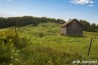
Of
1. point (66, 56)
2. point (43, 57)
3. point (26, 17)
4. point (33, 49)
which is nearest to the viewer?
point (43, 57)

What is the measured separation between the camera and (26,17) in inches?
4734

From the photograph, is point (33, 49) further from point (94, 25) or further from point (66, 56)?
point (94, 25)

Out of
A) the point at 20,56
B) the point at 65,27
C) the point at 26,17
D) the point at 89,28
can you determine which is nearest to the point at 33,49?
the point at 20,56

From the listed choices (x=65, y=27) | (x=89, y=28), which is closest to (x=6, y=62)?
(x=65, y=27)

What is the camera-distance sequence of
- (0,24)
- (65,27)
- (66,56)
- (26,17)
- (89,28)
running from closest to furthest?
(66,56) < (65,27) < (89,28) < (0,24) < (26,17)

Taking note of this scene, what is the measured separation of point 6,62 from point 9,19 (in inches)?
3802

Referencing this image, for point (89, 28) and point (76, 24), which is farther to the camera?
point (89, 28)

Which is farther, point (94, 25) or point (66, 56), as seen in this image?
point (94, 25)

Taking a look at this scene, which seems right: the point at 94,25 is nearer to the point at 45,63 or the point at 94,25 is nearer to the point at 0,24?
the point at 0,24

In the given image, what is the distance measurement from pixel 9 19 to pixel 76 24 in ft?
178

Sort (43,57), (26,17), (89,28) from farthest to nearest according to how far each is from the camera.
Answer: (26,17)
(89,28)
(43,57)

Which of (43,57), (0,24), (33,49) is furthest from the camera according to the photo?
(0,24)

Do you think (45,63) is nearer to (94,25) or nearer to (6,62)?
(6,62)

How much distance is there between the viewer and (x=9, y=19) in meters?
106
